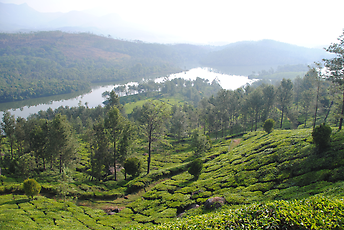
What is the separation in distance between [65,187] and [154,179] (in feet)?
69.8

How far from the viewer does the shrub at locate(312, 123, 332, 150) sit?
87.9 ft

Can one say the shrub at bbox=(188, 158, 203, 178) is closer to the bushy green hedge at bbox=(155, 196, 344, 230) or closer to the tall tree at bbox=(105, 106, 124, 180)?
the tall tree at bbox=(105, 106, 124, 180)

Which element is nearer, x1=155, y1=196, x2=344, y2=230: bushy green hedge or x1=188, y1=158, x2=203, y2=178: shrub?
x1=155, y1=196, x2=344, y2=230: bushy green hedge

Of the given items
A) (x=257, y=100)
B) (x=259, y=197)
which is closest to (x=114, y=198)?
(x=259, y=197)

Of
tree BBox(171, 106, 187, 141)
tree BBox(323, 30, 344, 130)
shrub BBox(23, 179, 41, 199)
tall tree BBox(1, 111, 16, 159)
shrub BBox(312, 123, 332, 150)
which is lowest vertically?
tree BBox(171, 106, 187, 141)

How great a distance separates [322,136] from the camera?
26.9 m

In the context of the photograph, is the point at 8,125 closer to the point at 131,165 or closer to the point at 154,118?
the point at 131,165

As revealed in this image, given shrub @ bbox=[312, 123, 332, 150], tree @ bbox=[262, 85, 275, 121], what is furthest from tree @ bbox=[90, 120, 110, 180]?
tree @ bbox=[262, 85, 275, 121]

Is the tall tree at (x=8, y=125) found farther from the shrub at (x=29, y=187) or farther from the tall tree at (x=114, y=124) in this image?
the shrub at (x=29, y=187)

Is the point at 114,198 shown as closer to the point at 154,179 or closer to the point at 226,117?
the point at 154,179

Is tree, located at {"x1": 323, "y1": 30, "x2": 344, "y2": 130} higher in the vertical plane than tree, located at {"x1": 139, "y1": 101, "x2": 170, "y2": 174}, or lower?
higher

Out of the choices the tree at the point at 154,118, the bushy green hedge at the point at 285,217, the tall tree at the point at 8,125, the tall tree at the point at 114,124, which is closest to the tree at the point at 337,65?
the bushy green hedge at the point at 285,217

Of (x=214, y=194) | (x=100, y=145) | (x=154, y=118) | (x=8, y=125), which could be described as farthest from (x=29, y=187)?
(x=8, y=125)

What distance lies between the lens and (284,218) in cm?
1195
